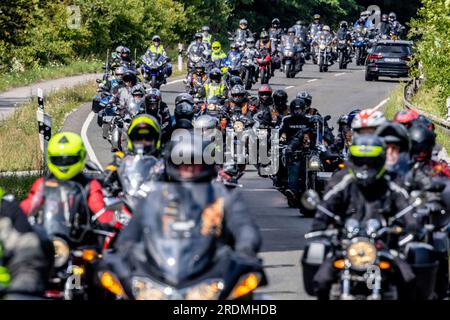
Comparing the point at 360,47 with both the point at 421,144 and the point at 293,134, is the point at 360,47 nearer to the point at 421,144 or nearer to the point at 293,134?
the point at 293,134

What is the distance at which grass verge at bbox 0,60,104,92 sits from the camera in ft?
165

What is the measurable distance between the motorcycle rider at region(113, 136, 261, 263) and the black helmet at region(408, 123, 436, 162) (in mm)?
4342

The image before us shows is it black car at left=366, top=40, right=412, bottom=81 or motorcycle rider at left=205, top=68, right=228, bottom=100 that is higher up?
motorcycle rider at left=205, top=68, right=228, bottom=100

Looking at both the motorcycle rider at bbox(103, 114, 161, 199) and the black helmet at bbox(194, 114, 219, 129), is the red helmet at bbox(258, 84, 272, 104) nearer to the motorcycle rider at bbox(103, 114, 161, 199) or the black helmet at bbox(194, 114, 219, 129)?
the black helmet at bbox(194, 114, 219, 129)

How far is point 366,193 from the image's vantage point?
11.5m

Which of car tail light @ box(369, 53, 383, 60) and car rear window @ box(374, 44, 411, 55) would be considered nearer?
car rear window @ box(374, 44, 411, 55)

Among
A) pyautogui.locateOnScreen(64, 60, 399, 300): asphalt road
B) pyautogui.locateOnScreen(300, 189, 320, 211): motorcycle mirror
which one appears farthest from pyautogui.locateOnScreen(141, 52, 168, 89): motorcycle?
pyautogui.locateOnScreen(300, 189, 320, 211): motorcycle mirror

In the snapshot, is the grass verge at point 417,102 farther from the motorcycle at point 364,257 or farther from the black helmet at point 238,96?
the motorcycle at point 364,257

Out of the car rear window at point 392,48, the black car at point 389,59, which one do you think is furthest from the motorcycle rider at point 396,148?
the car rear window at point 392,48

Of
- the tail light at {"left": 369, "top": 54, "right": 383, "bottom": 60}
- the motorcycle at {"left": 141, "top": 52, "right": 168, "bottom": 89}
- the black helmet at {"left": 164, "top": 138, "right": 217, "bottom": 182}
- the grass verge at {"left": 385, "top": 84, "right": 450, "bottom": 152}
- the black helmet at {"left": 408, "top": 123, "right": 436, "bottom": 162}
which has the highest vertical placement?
the black helmet at {"left": 164, "top": 138, "right": 217, "bottom": 182}

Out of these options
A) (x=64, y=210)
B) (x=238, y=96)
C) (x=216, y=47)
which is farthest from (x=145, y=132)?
(x=216, y=47)

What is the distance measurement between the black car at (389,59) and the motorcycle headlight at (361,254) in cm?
4233

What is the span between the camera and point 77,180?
11.9m
